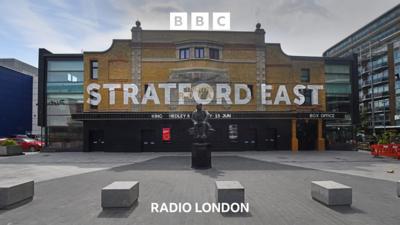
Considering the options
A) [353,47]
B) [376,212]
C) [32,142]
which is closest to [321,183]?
[376,212]

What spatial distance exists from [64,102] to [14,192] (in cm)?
2540

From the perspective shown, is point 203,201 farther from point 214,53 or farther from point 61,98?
point 61,98

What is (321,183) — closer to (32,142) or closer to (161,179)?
(161,179)

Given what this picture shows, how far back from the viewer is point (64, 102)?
31.5 meters

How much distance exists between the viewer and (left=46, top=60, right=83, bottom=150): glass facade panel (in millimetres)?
30953

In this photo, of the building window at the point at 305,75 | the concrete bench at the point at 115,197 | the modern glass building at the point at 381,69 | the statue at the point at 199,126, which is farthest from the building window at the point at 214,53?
the modern glass building at the point at 381,69

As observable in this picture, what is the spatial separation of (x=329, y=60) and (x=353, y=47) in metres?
48.1

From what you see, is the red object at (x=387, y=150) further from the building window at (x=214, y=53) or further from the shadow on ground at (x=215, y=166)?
the building window at (x=214, y=53)

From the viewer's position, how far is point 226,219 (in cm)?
689

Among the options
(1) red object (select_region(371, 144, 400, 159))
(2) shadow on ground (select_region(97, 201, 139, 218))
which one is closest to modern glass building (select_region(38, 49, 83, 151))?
(2) shadow on ground (select_region(97, 201, 139, 218))

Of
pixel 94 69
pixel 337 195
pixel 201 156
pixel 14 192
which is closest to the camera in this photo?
pixel 337 195

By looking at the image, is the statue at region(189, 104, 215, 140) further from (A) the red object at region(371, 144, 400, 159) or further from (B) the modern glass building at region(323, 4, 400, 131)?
(B) the modern glass building at region(323, 4, 400, 131)

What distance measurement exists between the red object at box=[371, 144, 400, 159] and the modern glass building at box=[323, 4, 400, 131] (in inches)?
1304

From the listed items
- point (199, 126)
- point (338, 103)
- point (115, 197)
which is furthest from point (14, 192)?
point (338, 103)
